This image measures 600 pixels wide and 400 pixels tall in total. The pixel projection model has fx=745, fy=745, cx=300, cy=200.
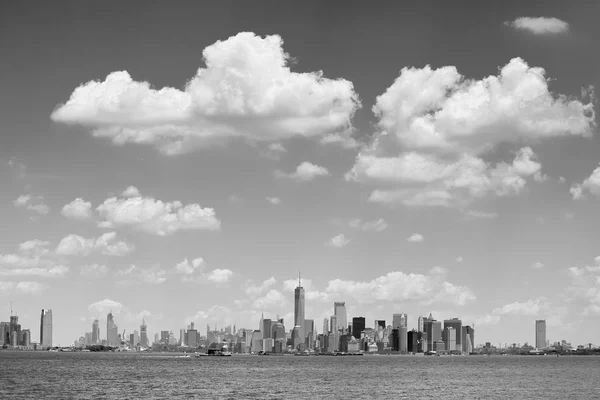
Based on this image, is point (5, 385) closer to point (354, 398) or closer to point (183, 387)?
point (183, 387)

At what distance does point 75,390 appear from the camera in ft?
437

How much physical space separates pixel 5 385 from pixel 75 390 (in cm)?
2251

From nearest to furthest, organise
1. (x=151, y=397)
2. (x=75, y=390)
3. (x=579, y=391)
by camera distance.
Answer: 1. (x=151, y=397)
2. (x=75, y=390)
3. (x=579, y=391)

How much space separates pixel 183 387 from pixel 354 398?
3886cm

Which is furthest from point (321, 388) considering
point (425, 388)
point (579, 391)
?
point (579, 391)

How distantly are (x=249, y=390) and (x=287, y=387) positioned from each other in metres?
12.6

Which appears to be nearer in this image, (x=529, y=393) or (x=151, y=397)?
(x=151, y=397)

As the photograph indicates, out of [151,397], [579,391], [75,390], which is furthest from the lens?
[579,391]

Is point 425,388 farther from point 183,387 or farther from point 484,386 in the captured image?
point 183,387

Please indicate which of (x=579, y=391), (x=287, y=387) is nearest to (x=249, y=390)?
(x=287, y=387)

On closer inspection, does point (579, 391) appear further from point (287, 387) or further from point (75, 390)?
point (75, 390)

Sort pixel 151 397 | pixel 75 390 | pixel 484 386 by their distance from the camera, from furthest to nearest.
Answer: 1. pixel 484 386
2. pixel 75 390
3. pixel 151 397

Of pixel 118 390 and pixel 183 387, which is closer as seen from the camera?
pixel 118 390

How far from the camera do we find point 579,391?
143500 millimetres
